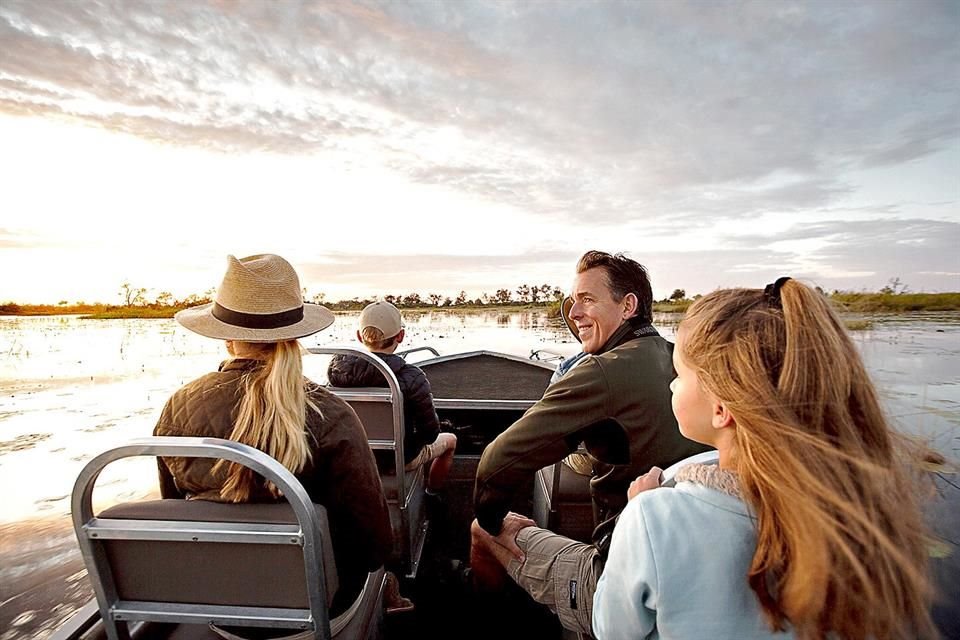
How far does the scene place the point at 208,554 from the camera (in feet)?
3.83

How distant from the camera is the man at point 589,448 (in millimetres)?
1626

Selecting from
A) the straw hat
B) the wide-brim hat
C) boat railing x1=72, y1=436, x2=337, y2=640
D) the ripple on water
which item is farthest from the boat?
the ripple on water

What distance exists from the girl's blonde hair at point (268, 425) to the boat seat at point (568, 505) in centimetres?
142

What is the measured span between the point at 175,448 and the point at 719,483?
1.11 m

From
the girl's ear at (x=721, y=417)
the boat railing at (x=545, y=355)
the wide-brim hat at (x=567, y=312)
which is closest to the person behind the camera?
the girl's ear at (x=721, y=417)

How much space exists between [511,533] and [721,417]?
1.21 metres

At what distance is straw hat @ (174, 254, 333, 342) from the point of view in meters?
1.55

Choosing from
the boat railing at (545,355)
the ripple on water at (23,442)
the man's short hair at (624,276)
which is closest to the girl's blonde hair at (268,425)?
the man's short hair at (624,276)

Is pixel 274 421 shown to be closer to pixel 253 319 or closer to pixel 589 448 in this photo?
pixel 253 319

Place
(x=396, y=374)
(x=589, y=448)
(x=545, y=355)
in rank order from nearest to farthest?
1. (x=589, y=448)
2. (x=396, y=374)
3. (x=545, y=355)

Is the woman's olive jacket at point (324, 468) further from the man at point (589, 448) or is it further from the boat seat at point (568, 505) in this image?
the boat seat at point (568, 505)

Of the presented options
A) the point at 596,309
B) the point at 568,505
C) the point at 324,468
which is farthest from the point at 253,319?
the point at 568,505

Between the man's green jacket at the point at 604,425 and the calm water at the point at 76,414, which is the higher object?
the man's green jacket at the point at 604,425

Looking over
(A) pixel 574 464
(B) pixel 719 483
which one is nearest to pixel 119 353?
(A) pixel 574 464
